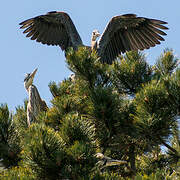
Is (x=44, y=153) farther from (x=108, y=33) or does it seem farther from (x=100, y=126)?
(x=108, y=33)

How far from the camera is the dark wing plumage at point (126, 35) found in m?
8.77

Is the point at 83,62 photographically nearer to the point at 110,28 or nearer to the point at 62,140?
the point at 62,140

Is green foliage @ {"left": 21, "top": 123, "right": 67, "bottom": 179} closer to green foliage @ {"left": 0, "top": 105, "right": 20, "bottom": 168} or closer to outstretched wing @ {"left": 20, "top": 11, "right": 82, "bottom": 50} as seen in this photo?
green foliage @ {"left": 0, "top": 105, "right": 20, "bottom": 168}

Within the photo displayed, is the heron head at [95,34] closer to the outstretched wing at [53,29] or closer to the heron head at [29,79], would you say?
the outstretched wing at [53,29]

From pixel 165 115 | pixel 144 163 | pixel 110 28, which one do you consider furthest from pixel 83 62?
pixel 110 28

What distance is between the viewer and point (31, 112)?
243 inches

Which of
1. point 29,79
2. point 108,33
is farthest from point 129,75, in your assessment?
point 108,33

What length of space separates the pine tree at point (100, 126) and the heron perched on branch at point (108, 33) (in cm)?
231

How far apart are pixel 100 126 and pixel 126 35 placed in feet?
13.2

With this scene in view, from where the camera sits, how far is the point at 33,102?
627 cm

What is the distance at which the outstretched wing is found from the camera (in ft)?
30.2

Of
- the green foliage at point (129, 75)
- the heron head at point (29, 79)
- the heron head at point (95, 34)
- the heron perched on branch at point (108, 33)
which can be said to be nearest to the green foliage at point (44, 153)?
the green foliage at point (129, 75)

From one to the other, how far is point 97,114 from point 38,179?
1.06 metres

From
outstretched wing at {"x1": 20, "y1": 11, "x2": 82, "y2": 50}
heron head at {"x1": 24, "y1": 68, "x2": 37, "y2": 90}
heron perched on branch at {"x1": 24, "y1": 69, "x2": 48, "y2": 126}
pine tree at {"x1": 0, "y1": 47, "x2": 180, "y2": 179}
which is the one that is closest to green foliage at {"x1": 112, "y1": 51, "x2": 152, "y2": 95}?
pine tree at {"x1": 0, "y1": 47, "x2": 180, "y2": 179}
